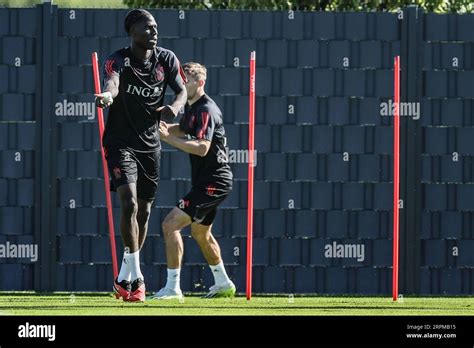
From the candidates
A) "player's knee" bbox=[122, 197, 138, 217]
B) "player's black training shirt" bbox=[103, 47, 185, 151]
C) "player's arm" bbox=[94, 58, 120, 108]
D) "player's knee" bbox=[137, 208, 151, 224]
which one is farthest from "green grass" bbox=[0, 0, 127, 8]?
"player's knee" bbox=[122, 197, 138, 217]

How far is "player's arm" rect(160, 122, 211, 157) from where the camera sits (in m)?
11.9

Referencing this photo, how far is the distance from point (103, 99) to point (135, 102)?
762 mm

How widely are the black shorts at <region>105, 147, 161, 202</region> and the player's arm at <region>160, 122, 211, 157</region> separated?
0.44 ft

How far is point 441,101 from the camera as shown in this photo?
45.1 feet

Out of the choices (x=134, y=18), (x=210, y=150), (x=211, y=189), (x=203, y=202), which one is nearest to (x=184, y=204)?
(x=203, y=202)

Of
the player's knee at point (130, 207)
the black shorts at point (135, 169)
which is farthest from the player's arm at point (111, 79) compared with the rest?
the player's knee at point (130, 207)

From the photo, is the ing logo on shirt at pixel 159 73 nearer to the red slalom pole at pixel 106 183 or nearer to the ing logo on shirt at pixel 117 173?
the ing logo on shirt at pixel 117 173

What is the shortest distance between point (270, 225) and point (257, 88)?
1194 mm

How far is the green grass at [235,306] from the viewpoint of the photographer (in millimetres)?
10898

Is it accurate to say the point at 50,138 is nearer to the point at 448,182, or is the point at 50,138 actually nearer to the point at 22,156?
the point at 22,156
